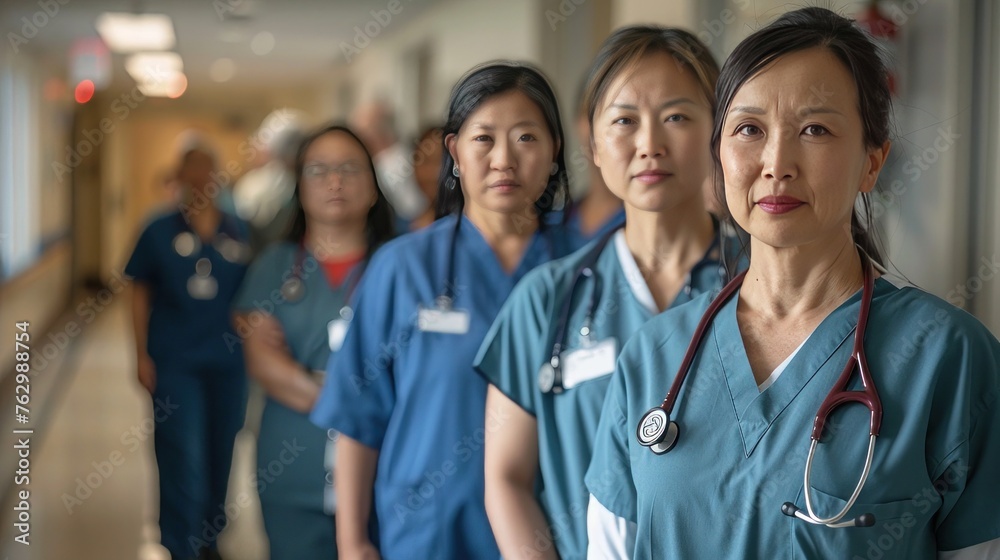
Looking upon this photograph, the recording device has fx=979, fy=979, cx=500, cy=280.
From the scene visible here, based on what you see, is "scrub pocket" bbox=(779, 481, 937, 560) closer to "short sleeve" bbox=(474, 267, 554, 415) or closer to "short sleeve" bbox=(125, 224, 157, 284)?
"short sleeve" bbox=(474, 267, 554, 415)

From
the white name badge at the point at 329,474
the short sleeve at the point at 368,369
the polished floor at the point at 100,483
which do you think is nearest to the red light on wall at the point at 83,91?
the polished floor at the point at 100,483

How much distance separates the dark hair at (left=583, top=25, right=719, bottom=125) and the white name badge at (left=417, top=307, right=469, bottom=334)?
17.3 inches

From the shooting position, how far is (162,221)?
327 centimetres

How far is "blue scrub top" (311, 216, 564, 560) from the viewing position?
1644 millimetres

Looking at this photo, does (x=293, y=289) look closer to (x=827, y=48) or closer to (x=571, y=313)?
(x=571, y=313)

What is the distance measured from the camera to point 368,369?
5.80 feet

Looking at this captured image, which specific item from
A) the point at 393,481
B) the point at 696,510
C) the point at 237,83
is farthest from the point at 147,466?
the point at 237,83

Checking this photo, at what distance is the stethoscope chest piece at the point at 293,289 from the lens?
245 centimetres

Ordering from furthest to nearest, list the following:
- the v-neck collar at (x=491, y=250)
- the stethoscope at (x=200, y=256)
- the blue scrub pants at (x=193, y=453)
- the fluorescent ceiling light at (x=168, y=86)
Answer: the fluorescent ceiling light at (x=168, y=86) → the stethoscope at (x=200, y=256) → the blue scrub pants at (x=193, y=453) → the v-neck collar at (x=491, y=250)

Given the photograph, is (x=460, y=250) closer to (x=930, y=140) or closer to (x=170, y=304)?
(x=930, y=140)

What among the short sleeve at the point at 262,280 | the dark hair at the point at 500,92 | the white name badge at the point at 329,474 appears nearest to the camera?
the dark hair at the point at 500,92

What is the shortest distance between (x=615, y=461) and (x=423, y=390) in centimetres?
57

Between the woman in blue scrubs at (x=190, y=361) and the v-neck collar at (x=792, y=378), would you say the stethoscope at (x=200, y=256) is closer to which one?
the woman in blue scrubs at (x=190, y=361)

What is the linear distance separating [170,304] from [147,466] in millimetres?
1680
